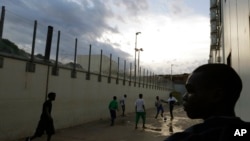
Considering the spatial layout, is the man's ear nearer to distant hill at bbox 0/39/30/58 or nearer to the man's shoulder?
the man's shoulder

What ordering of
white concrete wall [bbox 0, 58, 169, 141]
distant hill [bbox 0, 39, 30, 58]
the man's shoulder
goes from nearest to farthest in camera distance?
the man's shoulder, distant hill [bbox 0, 39, 30, 58], white concrete wall [bbox 0, 58, 169, 141]

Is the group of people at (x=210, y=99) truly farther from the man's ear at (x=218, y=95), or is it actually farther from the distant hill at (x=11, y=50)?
the distant hill at (x=11, y=50)

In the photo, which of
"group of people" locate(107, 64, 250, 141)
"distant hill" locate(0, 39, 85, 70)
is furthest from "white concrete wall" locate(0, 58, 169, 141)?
"group of people" locate(107, 64, 250, 141)

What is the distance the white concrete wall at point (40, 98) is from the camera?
1152 centimetres

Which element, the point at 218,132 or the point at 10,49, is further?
the point at 10,49

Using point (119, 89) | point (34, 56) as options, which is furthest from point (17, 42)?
point (119, 89)

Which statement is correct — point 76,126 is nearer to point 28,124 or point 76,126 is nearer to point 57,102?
point 57,102

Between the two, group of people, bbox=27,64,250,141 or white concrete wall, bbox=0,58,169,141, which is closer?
group of people, bbox=27,64,250,141

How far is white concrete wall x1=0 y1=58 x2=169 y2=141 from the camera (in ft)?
37.8

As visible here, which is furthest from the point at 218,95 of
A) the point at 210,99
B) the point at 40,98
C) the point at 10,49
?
the point at 40,98

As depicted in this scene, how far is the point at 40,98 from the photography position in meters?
13.8

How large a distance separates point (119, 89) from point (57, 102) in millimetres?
11054

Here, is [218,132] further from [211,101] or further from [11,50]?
[11,50]

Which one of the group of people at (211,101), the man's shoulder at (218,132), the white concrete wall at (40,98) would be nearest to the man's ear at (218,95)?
the group of people at (211,101)
